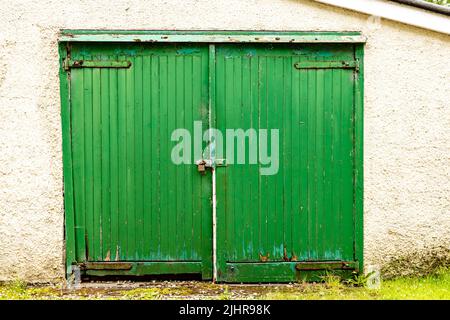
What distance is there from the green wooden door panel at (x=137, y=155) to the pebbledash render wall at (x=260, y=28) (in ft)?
0.76

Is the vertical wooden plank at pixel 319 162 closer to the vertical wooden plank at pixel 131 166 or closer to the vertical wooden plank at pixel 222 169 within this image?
the vertical wooden plank at pixel 222 169

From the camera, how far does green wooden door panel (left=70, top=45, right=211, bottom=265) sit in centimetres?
595

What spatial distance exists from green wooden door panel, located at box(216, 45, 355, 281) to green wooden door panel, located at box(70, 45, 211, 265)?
0.26 m

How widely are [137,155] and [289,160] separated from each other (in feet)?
4.62

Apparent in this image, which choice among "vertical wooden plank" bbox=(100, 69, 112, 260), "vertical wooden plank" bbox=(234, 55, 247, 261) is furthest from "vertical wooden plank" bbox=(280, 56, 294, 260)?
"vertical wooden plank" bbox=(100, 69, 112, 260)

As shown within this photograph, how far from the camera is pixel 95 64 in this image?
5.92 m

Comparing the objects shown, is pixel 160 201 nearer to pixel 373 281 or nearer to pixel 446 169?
pixel 373 281

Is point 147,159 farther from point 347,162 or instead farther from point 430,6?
point 430,6

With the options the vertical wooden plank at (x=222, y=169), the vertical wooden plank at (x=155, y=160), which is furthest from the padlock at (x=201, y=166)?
the vertical wooden plank at (x=155, y=160)

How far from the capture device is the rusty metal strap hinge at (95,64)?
5898mm

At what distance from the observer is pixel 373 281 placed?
6027 millimetres

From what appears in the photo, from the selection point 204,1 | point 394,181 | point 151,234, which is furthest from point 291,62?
point 151,234

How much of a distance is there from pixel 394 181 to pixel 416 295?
1.06 metres

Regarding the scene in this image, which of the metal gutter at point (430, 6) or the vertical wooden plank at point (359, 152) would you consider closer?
the metal gutter at point (430, 6)
